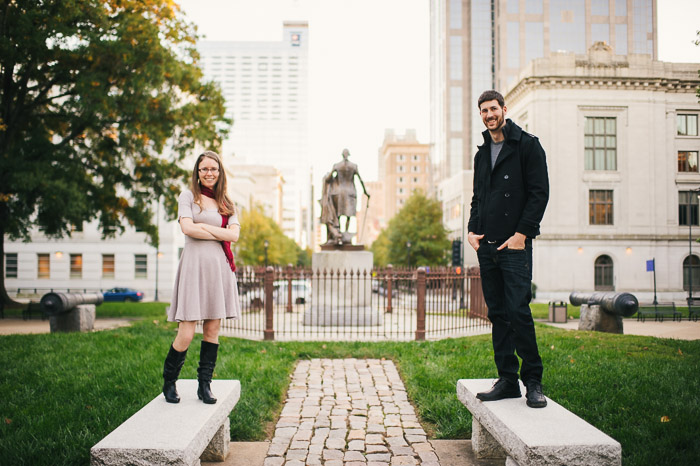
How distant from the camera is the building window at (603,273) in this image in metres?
38.0

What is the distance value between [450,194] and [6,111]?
2102 inches

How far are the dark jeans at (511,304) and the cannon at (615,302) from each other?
8.10 m

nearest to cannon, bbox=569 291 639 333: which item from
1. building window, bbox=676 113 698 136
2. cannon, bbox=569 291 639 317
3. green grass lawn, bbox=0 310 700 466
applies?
cannon, bbox=569 291 639 317

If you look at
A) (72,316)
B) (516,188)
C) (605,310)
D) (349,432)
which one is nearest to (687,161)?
(605,310)

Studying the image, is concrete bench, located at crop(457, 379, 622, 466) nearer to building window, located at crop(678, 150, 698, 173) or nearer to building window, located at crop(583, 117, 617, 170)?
building window, located at crop(678, 150, 698, 173)

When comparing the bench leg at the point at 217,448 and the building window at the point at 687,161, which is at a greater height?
the building window at the point at 687,161

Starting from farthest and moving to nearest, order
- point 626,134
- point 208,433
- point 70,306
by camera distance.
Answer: point 626,134 < point 70,306 < point 208,433

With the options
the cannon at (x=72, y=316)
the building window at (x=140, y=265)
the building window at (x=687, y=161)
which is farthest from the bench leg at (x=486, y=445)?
the building window at (x=140, y=265)

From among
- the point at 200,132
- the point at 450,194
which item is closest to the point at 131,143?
the point at 200,132

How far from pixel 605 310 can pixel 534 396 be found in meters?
9.43

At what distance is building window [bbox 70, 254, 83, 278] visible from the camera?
42.2m

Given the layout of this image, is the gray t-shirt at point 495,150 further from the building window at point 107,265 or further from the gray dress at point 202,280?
the building window at point 107,265

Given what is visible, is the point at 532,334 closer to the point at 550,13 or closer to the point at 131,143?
the point at 131,143

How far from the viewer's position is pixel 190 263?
13.9 feet
